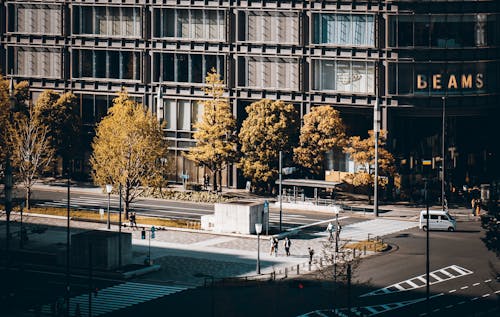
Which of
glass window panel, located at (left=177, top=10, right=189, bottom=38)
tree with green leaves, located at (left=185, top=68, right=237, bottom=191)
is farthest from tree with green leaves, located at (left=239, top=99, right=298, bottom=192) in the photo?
glass window panel, located at (left=177, top=10, right=189, bottom=38)

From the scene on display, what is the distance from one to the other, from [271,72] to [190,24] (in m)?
11.9

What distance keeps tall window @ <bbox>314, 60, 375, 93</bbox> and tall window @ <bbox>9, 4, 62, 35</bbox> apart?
35093 mm

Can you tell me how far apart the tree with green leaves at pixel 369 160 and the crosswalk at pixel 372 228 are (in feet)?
24.1

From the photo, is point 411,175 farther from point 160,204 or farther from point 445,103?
point 160,204

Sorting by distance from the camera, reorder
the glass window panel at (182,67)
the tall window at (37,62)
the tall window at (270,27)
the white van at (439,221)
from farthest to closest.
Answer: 1. the tall window at (37,62)
2. the glass window panel at (182,67)
3. the tall window at (270,27)
4. the white van at (439,221)

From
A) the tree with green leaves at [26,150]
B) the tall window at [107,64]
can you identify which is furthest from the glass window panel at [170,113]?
the tree with green leaves at [26,150]

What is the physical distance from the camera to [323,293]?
288 ft

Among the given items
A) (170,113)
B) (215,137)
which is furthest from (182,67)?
(215,137)

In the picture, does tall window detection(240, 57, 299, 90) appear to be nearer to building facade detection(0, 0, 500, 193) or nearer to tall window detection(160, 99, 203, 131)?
building facade detection(0, 0, 500, 193)

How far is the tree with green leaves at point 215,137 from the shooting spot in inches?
5236

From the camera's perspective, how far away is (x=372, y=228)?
377ft

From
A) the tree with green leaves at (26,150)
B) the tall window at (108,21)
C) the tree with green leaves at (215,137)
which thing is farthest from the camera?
the tall window at (108,21)

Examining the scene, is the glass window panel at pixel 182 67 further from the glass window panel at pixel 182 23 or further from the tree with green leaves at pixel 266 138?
the tree with green leaves at pixel 266 138

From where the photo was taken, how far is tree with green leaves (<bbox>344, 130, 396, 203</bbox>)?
126 meters
